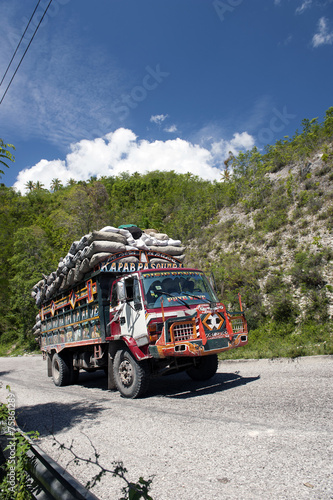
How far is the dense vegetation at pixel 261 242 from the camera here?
13055 mm

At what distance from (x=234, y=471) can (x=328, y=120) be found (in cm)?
2438

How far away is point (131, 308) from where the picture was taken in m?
6.55

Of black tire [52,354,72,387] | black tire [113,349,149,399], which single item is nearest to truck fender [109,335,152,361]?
black tire [113,349,149,399]

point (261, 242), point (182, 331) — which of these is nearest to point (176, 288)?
point (182, 331)

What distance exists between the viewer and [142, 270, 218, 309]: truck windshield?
6492mm

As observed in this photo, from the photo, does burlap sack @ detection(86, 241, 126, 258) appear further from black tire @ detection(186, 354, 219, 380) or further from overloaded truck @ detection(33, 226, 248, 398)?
black tire @ detection(186, 354, 219, 380)

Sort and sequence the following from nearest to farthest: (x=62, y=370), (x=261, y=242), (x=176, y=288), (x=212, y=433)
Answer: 1. (x=212, y=433)
2. (x=176, y=288)
3. (x=62, y=370)
4. (x=261, y=242)

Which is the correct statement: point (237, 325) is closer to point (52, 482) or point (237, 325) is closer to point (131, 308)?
point (131, 308)

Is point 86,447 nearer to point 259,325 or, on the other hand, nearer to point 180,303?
point 180,303

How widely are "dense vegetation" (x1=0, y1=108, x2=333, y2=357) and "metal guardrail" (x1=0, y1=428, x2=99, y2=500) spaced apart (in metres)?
7.66

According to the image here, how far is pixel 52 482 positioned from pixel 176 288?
15.9ft

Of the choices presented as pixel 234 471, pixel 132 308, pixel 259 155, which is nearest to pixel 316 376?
pixel 132 308

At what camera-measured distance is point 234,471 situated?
294 cm

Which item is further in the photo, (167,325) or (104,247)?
(104,247)
